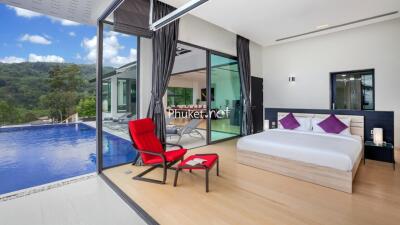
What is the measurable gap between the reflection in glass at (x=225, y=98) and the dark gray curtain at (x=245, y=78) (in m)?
0.23

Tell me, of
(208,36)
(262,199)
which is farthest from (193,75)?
(262,199)

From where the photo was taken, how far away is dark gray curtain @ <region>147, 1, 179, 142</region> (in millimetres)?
4066

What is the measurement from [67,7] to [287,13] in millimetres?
4694

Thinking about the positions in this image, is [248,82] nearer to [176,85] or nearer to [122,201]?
[122,201]

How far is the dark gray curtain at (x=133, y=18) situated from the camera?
361cm

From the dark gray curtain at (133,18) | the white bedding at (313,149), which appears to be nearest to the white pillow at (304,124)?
the white bedding at (313,149)

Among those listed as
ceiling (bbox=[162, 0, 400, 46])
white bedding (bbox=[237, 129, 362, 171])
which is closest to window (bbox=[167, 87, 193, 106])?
ceiling (bbox=[162, 0, 400, 46])

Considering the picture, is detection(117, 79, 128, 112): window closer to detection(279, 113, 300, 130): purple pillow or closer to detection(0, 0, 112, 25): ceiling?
detection(0, 0, 112, 25): ceiling

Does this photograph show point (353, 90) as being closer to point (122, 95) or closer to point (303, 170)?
point (303, 170)

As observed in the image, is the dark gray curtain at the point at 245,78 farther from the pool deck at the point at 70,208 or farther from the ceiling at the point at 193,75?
the pool deck at the point at 70,208

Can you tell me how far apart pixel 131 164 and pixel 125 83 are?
1784 mm

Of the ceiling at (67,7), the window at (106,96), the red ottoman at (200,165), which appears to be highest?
the ceiling at (67,7)

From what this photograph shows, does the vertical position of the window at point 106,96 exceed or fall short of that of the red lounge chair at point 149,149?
it exceeds it

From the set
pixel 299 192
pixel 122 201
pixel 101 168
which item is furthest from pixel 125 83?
pixel 299 192
